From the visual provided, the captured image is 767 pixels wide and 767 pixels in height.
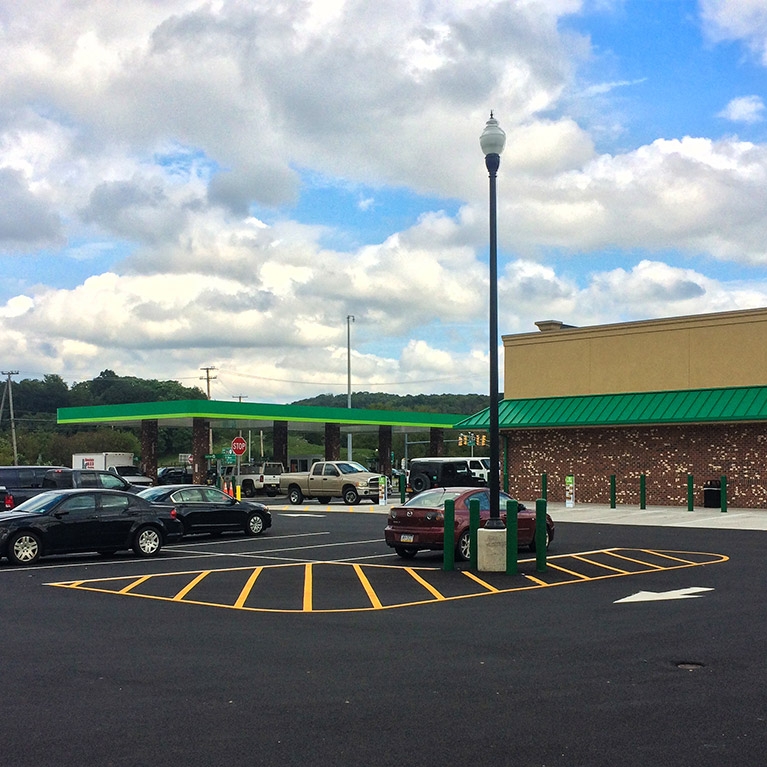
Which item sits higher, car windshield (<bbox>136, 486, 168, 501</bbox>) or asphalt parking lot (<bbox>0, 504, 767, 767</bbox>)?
car windshield (<bbox>136, 486, 168, 501</bbox>)

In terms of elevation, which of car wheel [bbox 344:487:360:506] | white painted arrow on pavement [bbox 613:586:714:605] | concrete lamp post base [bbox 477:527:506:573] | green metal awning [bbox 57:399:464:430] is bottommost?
car wheel [bbox 344:487:360:506]

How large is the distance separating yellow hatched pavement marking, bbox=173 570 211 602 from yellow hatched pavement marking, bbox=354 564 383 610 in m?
2.64

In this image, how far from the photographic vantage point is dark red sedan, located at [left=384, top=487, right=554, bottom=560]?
19.1 m

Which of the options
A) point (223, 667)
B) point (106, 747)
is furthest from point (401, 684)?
point (106, 747)

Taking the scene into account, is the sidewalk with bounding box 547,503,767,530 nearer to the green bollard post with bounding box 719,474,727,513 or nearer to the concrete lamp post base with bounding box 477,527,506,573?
Answer: the green bollard post with bounding box 719,474,727,513

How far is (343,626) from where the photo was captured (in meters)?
11.9

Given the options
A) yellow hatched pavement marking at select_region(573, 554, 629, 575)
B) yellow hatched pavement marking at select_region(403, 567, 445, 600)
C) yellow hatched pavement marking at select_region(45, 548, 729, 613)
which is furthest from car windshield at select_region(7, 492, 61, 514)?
yellow hatched pavement marking at select_region(573, 554, 629, 575)

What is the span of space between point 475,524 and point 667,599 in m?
4.55

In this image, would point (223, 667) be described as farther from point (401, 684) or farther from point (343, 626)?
point (343, 626)

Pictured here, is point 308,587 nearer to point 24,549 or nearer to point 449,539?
point 449,539

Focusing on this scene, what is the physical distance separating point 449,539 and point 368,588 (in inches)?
107

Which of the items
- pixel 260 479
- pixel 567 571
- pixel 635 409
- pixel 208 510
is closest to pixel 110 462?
pixel 260 479

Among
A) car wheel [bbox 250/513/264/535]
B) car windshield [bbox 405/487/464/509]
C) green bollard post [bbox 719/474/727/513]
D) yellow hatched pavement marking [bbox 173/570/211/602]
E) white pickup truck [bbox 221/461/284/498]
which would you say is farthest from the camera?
white pickup truck [bbox 221/461/284/498]

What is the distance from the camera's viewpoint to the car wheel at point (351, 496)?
140 feet
